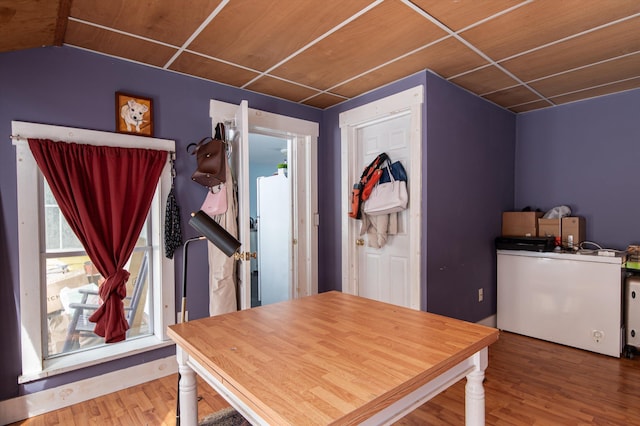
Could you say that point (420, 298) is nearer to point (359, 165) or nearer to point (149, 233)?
point (359, 165)

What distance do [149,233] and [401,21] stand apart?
2.37 meters

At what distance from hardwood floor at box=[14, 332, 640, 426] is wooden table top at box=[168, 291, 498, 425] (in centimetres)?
101

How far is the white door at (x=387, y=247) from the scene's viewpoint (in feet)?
10.3

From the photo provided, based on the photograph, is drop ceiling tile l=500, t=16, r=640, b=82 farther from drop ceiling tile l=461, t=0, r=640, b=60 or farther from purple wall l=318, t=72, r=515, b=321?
purple wall l=318, t=72, r=515, b=321

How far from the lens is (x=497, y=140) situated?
3658mm

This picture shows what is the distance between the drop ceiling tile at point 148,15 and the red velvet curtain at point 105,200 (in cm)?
81

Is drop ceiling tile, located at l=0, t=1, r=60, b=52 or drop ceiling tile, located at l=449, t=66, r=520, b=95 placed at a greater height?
drop ceiling tile, located at l=449, t=66, r=520, b=95

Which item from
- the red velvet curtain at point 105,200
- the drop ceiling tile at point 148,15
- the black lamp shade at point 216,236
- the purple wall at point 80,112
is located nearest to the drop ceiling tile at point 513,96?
the purple wall at point 80,112

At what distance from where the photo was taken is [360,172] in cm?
349

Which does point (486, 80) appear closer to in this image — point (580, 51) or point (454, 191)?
point (580, 51)

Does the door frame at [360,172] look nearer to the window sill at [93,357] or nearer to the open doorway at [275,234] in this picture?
the open doorway at [275,234]

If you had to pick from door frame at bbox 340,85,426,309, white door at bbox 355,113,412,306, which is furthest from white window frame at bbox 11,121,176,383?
white door at bbox 355,113,412,306

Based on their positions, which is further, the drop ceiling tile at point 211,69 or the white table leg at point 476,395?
the drop ceiling tile at point 211,69

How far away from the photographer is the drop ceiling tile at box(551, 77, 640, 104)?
3.04 m
